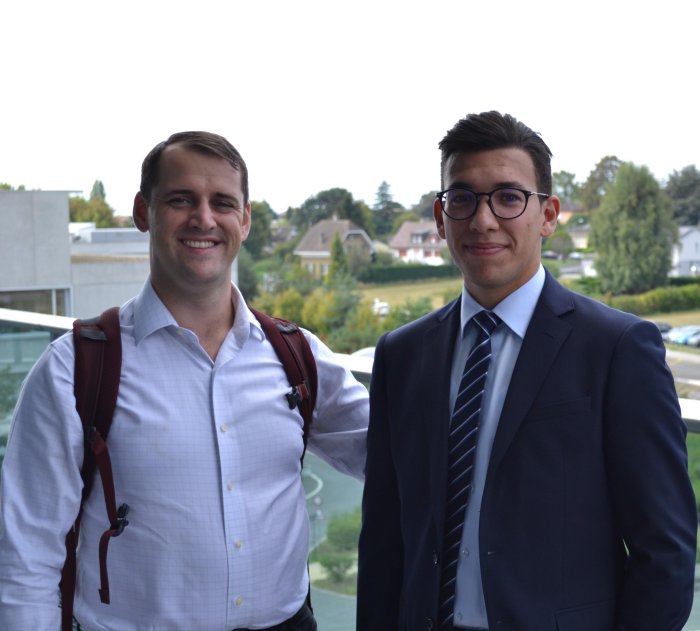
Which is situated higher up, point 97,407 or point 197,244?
point 197,244

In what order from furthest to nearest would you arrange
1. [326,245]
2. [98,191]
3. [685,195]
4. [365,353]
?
[98,191] → [326,245] → [685,195] → [365,353]

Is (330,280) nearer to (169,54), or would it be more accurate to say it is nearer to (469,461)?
(169,54)

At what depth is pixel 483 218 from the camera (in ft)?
4.85

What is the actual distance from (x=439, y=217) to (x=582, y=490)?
512 mm

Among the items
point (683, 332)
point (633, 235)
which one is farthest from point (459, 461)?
point (633, 235)

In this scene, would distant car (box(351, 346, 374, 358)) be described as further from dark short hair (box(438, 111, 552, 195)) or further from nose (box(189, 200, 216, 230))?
dark short hair (box(438, 111, 552, 195))

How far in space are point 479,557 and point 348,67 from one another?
229 ft

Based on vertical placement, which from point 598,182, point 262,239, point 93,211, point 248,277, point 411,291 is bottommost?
point 411,291

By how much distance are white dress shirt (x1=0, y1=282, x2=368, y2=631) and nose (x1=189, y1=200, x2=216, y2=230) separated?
17cm

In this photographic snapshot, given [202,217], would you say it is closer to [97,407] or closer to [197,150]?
[197,150]

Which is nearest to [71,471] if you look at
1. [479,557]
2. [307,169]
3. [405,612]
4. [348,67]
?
[405,612]

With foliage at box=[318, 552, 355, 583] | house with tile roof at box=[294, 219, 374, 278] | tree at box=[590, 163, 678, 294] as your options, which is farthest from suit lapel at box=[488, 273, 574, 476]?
house with tile roof at box=[294, 219, 374, 278]

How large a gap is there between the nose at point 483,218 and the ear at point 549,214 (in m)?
0.10

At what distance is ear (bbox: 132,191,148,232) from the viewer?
1.90m
